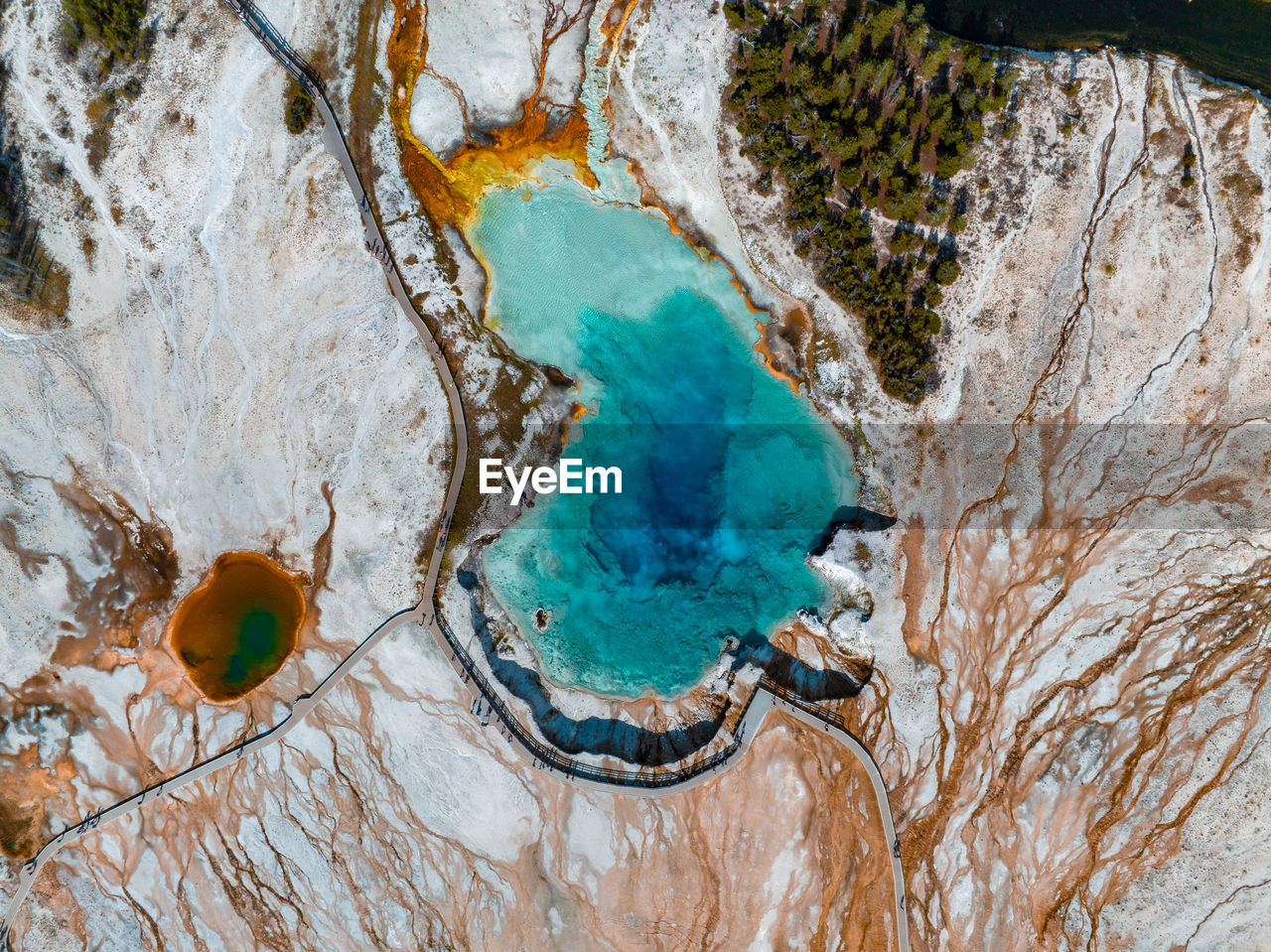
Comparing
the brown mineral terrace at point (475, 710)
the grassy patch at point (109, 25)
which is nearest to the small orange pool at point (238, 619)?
the brown mineral terrace at point (475, 710)

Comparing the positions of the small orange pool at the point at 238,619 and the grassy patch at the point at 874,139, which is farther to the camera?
the small orange pool at the point at 238,619

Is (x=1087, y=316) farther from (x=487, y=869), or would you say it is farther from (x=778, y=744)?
(x=487, y=869)

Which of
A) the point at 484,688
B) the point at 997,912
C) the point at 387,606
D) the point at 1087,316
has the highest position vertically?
the point at 1087,316

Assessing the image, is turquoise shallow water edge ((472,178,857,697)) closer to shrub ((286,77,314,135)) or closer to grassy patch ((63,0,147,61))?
shrub ((286,77,314,135))

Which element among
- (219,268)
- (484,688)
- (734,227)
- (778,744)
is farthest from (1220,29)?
(219,268)
